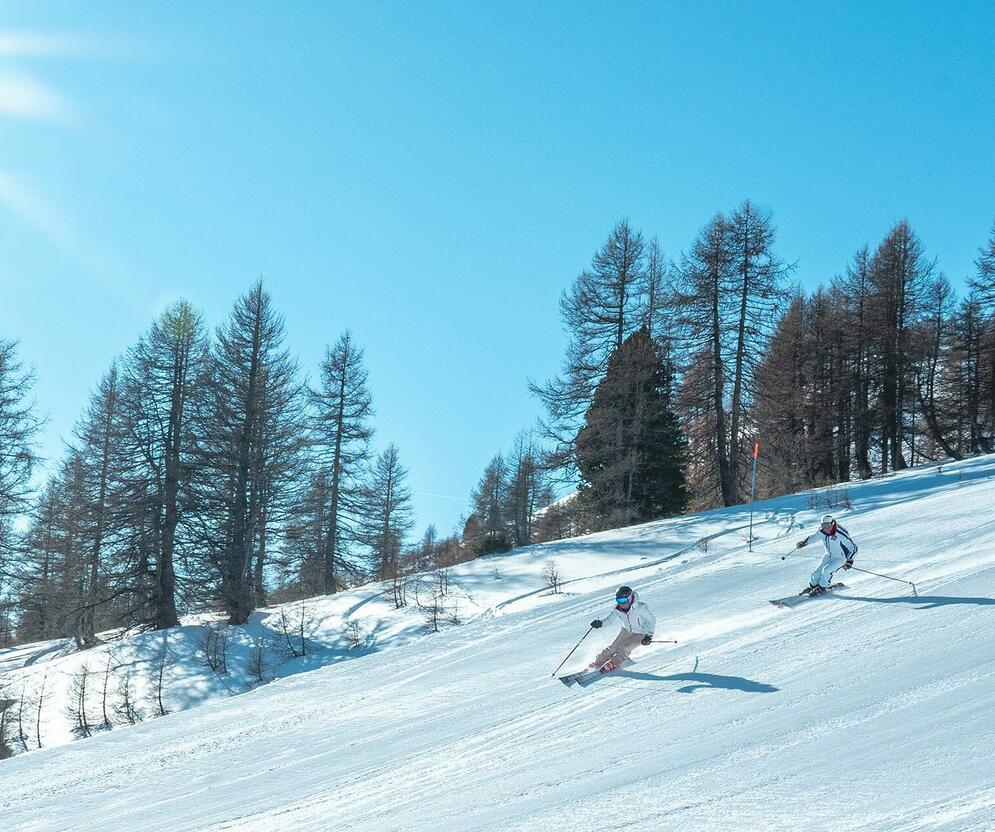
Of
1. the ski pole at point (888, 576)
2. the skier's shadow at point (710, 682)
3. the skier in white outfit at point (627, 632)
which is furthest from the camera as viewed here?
the ski pole at point (888, 576)

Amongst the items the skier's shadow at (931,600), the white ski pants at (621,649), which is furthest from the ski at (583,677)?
the skier's shadow at (931,600)

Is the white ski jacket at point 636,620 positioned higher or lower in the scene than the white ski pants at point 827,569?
lower

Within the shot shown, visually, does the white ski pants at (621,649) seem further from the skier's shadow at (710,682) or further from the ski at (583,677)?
the skier's shadow at (710,682)

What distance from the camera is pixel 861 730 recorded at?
7.52 meters

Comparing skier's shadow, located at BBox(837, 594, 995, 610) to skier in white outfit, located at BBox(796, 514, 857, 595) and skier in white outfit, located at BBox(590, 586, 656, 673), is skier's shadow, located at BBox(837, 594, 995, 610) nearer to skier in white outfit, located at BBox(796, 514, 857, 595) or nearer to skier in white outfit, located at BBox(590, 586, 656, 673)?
skier in white outfit, located at BBox(796, 514, 857, 595)

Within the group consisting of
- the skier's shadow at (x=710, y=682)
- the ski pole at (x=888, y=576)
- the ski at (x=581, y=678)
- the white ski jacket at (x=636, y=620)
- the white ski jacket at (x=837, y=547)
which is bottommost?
the ski at (x=581, y=678)

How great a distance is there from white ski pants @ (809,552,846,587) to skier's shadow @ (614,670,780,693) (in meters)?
3.92

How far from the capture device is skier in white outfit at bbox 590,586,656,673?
36.6 ft

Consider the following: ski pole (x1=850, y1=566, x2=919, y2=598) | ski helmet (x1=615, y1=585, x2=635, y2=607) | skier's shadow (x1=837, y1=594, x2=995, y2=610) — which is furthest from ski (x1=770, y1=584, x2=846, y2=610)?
ski helmet (x1=615, y1=585, x2=635, y2=607)

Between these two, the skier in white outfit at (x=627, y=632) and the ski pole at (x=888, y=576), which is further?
the ski pole at (x=888, y=576)

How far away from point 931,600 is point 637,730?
19.9 ft

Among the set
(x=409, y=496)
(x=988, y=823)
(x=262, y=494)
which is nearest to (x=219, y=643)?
(x=262, y=494)

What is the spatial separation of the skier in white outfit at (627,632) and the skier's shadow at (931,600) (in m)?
3.70

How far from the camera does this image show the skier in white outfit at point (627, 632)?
1114 centimetres
